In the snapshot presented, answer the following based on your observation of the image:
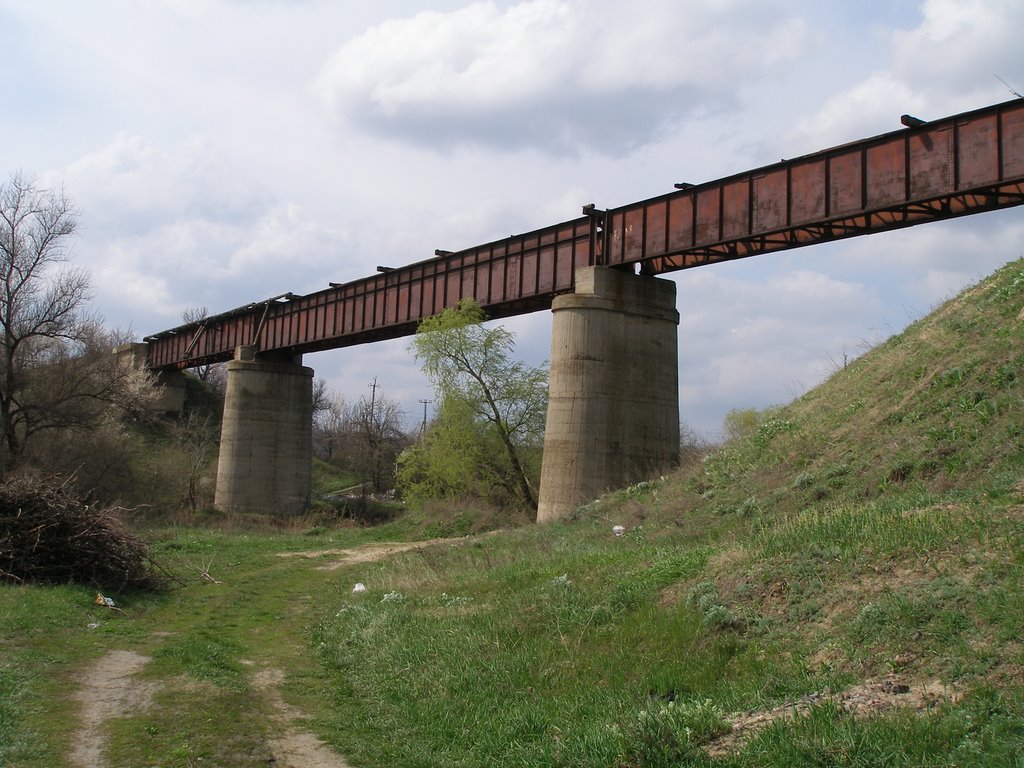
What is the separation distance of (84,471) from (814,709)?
120 ft

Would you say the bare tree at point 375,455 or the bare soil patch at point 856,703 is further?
the bare tree at point 375,455

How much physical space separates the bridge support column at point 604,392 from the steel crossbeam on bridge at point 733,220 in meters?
1.25

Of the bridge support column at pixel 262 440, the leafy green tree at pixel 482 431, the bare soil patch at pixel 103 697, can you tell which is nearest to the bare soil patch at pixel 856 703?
the bare soil patch at pixel 103 697

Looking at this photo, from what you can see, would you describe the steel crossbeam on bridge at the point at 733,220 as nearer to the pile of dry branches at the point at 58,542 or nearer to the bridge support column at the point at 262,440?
the bridge support column at the point at 262,440

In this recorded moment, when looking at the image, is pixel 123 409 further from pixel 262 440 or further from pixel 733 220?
pixel 733 220

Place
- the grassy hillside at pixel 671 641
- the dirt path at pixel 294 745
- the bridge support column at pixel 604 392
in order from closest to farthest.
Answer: the grassy hillside at pixel 671 641, the dirt path at pixel 294 745, the bridge support column at pixel 604 392

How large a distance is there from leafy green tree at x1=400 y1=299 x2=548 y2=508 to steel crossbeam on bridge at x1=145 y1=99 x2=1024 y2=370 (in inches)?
103

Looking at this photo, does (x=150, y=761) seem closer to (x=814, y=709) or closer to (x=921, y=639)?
(x=814, y=709)

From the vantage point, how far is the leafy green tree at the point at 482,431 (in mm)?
35938

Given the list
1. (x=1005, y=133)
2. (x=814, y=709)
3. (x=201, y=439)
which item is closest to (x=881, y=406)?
(x=1005, y=133)

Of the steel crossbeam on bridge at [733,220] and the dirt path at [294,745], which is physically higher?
the steel crossbeam on bridge at [733,220]

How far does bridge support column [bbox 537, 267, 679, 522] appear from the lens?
26.4 m

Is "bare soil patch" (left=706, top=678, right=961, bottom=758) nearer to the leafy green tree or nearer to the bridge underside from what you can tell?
the bridge underside

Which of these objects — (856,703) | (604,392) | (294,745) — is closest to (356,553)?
(604,392)
